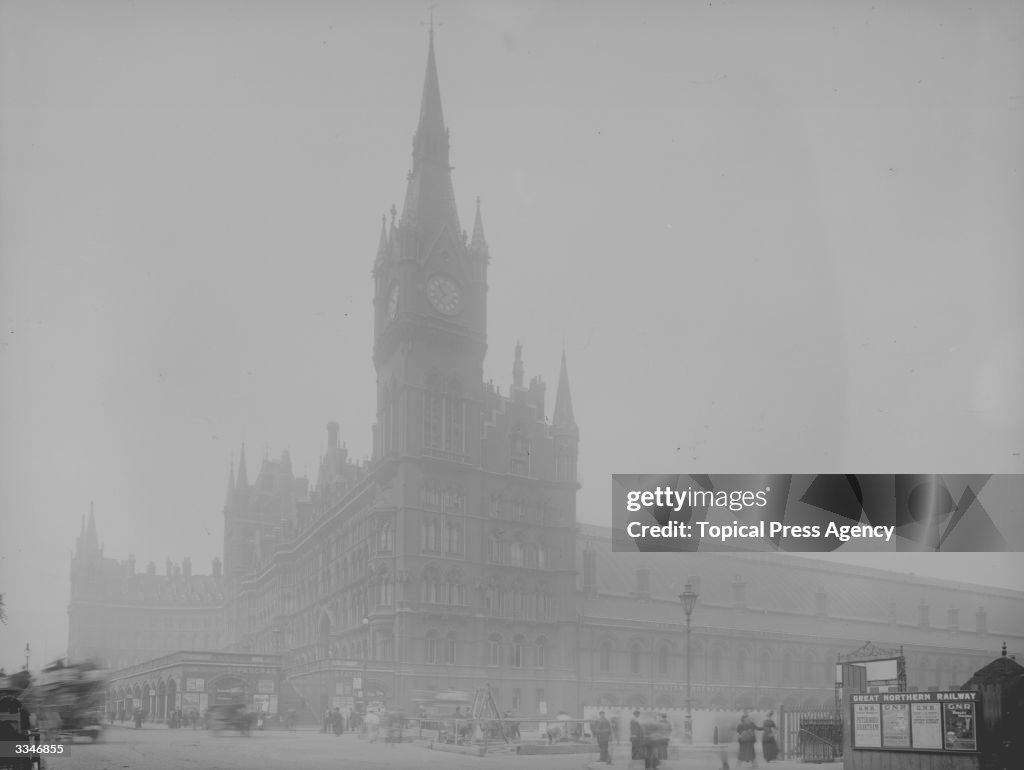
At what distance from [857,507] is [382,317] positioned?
2188 cm

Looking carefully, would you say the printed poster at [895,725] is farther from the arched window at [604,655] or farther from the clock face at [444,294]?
the arched window at [604,655]

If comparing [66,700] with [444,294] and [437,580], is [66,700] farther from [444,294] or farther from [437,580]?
[444,294]

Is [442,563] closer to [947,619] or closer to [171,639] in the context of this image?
[171,639]

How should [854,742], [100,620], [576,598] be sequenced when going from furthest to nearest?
[100,620], [576,598], [854,742]

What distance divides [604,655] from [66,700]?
36292mm

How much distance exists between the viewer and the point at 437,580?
50.2m

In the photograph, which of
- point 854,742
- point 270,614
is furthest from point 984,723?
point 270,614

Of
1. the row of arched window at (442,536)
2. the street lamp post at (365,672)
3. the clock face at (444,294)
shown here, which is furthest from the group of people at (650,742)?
the clock face at (444,294)

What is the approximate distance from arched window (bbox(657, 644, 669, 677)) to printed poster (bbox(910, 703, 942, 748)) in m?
41.0

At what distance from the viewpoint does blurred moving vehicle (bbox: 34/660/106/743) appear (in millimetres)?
25719

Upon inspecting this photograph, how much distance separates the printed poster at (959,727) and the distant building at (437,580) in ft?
89.0

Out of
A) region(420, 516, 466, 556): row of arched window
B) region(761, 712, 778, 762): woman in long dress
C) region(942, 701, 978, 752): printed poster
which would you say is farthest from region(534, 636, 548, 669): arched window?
region(942, 701, 978, 752): printed poster

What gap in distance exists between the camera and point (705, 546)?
224ft

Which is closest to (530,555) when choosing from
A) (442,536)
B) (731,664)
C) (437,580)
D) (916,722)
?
(442,536)
